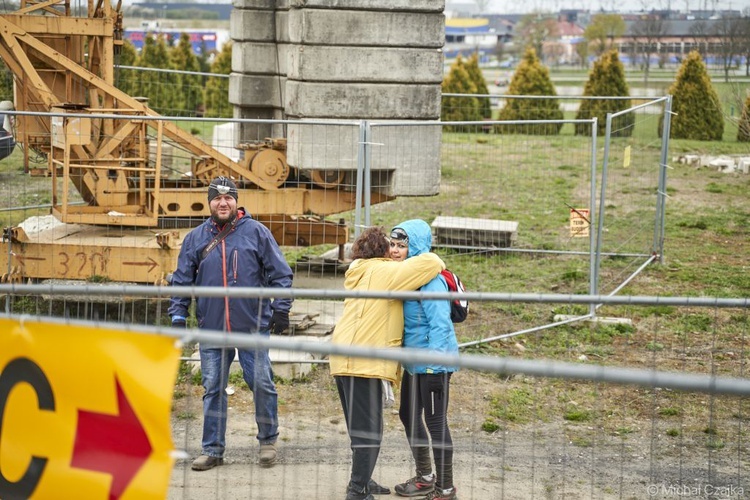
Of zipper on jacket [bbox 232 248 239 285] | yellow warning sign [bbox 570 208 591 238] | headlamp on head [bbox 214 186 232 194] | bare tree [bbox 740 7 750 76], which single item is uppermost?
bare tree [bbox 740 7 750 76]

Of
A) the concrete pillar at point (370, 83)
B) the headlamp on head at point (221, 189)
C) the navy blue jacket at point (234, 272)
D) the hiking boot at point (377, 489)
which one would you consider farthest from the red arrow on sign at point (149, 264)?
the hiking boot at point (377, 489)

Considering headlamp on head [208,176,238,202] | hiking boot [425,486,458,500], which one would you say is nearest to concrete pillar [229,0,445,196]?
headlamp on head [208,176,238,202]

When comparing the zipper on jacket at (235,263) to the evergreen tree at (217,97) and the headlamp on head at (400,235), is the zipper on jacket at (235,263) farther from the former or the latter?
the evergreen tree at (217,97)

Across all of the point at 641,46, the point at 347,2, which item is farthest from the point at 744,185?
the point at 641,46

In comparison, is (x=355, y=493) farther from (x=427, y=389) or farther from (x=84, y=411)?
(x=84, y=411)

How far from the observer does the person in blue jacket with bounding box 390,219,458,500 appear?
5.83m

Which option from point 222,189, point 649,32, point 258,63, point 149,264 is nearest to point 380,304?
point 222,189

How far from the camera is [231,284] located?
662 cm

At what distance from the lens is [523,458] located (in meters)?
6.14

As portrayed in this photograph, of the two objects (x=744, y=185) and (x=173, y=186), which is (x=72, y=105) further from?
(x=744, y=185)

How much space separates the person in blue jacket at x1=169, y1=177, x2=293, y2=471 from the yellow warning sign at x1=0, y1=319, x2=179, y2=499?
93.2 inches

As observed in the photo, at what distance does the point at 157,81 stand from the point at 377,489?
20.9 metres

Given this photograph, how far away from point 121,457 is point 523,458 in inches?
118

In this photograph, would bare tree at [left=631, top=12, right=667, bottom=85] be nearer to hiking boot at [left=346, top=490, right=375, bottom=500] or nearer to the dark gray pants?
the dark gray pants
